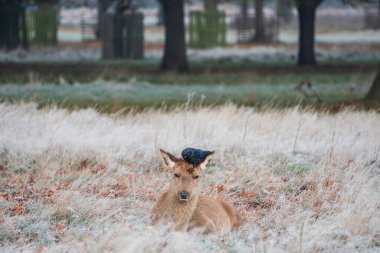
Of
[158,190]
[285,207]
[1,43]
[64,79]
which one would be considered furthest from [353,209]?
[1,43]

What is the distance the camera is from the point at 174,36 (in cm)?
3127

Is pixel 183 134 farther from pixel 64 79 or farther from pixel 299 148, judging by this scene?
pixel 64 79

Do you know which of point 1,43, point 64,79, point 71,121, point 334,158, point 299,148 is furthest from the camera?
point 1,43

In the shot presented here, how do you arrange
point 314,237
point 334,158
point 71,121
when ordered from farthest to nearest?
point 71,121, point 334,158, point 314,237

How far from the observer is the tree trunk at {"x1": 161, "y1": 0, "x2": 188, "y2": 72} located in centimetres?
3105

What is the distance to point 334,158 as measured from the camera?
511 inches

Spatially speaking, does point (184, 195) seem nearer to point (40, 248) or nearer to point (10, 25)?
point (40, 248)

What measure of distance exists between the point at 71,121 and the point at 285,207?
5.99m

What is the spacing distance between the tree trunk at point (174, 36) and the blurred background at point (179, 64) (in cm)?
4

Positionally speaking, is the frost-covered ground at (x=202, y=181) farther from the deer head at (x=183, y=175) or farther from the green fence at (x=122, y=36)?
the green fence at (x=122, y=36)

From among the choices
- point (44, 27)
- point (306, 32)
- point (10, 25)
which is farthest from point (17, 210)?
point (44, 27)

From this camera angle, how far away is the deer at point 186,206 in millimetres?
9203

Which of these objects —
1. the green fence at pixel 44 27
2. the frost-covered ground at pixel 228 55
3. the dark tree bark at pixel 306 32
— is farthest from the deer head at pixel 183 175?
the green fence at pixel 44 27

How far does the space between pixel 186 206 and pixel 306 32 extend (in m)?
26.4
